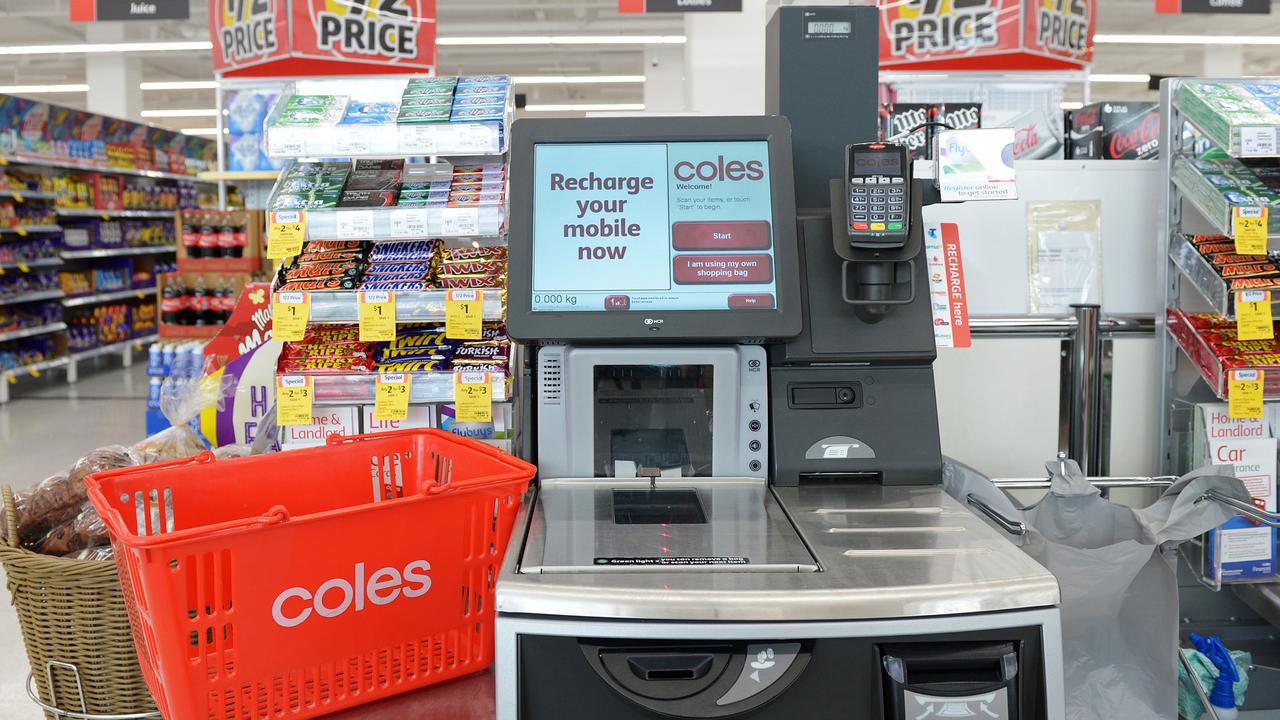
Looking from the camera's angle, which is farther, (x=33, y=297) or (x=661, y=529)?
(x=33, y=297)

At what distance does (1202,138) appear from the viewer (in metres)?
2.57

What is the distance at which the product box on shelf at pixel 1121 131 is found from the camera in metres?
3.25

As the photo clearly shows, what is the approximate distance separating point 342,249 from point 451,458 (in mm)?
1023

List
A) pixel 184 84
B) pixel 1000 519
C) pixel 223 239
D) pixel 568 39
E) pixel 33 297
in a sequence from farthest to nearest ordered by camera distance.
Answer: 1. pixel 184 84
2. pixel 568 39
3. pixel 33 297
4. pixel 223 239
5. pixel 1000 519

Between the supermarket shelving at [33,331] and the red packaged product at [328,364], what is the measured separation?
7382mm

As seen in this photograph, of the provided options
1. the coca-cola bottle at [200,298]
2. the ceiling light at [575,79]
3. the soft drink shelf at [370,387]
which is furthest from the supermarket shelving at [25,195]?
the ceiling light at [575,79]

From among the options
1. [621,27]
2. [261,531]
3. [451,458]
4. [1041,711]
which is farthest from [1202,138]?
[621,27]

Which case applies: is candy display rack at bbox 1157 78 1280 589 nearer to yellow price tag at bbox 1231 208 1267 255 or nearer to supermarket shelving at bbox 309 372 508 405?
yellow price tag at bbox 1231 208 1267 255

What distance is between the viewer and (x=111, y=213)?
10.1 meters

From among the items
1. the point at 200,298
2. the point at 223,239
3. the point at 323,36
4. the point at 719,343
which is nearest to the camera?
the point at 719,343

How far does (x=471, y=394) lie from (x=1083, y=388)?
1.55 meters

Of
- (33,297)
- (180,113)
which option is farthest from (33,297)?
(180,113)

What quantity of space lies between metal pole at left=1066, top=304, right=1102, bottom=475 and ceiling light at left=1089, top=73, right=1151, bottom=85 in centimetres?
1663

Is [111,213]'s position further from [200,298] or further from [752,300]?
[752,300]
